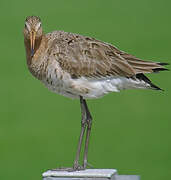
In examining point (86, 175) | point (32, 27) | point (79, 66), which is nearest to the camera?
point (86, 175)

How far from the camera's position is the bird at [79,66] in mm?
10289

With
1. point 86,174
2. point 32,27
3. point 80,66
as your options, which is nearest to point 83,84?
point 80,66

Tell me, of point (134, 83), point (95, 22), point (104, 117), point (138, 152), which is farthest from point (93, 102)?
point (134, 83)

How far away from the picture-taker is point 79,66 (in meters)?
10.4

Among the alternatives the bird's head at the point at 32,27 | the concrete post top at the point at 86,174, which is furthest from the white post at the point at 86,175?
the bird's head at the point at 32,27

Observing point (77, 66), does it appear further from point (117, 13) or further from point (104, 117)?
point (117, 13)

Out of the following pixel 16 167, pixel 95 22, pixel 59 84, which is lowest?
pixel 16 167

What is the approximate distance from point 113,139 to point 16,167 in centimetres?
200

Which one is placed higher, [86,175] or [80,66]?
[80,66]

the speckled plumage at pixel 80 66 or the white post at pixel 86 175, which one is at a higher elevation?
the speckled plumage at pixel 80 66

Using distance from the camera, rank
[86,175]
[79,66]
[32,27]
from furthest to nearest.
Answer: [79,66] < [32,27] < [86,175]

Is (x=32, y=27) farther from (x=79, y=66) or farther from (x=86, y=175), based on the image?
(x=86, y=175)

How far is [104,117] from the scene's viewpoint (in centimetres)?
1717

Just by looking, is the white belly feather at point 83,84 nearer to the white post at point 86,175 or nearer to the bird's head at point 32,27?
the bird's head at point 32,27
